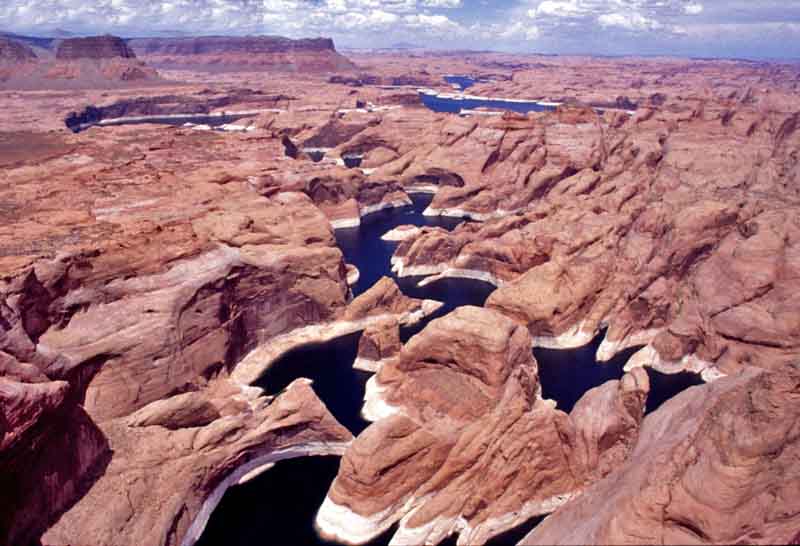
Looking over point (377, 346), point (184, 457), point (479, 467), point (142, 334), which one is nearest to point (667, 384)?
point (479, 467)

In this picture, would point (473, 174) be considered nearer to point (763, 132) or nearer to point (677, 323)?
point (763, 132)

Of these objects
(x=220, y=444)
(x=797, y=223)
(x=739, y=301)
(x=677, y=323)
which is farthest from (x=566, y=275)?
(x=220, y=444)

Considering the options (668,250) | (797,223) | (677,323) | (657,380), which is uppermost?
(797,223)

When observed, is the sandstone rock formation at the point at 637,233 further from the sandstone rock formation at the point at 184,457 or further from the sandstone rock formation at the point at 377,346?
the sandstone rock formation at the point at 184,457

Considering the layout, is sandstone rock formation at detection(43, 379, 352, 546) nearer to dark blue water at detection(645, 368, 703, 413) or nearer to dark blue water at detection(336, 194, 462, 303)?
dark blue water at detection(645, 368, 703, 413)

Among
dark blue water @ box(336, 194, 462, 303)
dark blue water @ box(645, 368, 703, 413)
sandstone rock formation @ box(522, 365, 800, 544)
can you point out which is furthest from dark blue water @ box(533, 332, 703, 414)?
dark blue water @ box(336, 194, 462, 303)

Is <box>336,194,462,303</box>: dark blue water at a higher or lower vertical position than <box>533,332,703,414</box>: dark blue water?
higher

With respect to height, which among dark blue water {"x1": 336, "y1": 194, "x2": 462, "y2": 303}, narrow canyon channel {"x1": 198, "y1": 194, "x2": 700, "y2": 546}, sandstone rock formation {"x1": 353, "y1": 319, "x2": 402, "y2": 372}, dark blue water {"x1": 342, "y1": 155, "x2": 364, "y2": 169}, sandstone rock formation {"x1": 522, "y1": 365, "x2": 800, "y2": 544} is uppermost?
sandstone rock formation {"x1": 522, "y1": 365, "x2": 800, "y2": 544}
